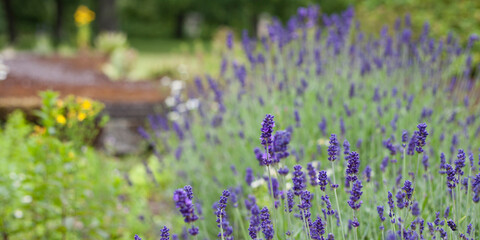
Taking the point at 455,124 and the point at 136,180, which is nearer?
the point at 455,124

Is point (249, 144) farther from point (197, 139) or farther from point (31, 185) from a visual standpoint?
point (31, 185)

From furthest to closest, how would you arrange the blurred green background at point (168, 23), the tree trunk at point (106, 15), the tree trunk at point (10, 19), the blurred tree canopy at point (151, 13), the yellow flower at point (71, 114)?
the blurred tree canopy at point (151, 13) < the tree trunk at point (10, 19) < the tree trunk at point (106, 15) < the blurred green background at point (168, 23) < the yellow flower at point (71, 114)

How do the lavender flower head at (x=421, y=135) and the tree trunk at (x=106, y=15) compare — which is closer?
the lavender flower head at (x=421, y=135)

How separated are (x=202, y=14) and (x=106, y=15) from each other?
14548 millimetres

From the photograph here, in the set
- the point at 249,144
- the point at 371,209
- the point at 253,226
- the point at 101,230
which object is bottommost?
the point at 253,226

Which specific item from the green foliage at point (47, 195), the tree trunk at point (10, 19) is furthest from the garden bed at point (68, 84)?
the tree trunk at point (10, 19)

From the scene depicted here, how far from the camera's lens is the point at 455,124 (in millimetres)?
3910

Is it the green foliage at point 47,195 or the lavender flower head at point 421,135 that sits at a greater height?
the green foliage at point 47,195

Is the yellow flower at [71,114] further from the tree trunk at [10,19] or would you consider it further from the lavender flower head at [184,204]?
the tree trunk at [10,19]

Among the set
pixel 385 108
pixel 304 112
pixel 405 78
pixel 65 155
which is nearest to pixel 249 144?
pixel 304 112

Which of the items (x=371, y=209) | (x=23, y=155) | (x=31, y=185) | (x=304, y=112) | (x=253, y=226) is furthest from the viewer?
(x=304, y=112)

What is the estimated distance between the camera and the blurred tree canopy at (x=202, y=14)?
898cm

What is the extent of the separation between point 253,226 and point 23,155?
2.47 meters

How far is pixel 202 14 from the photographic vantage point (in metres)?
31.9
